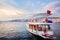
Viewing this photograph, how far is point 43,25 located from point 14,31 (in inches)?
15.0

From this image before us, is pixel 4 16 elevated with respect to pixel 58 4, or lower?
lower

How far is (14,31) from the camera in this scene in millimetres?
1562

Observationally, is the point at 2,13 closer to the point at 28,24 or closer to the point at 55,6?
the point at 28,24

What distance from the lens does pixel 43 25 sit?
158cm

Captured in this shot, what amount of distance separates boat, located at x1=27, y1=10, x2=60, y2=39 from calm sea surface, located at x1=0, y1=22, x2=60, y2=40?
6 centimetres

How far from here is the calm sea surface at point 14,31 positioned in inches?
61.0

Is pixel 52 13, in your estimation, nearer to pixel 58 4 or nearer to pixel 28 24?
pixel 58 4

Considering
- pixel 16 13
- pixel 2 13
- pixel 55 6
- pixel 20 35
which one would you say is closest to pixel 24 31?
pixel 20 35

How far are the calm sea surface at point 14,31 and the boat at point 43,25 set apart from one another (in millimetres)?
65

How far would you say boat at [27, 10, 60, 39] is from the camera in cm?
157

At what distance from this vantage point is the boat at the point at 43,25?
5.16ft

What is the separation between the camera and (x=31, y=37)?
Result: 61.9 inches

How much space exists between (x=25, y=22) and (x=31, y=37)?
21cm

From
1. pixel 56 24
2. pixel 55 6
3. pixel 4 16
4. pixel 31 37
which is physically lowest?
pixel 31 37
